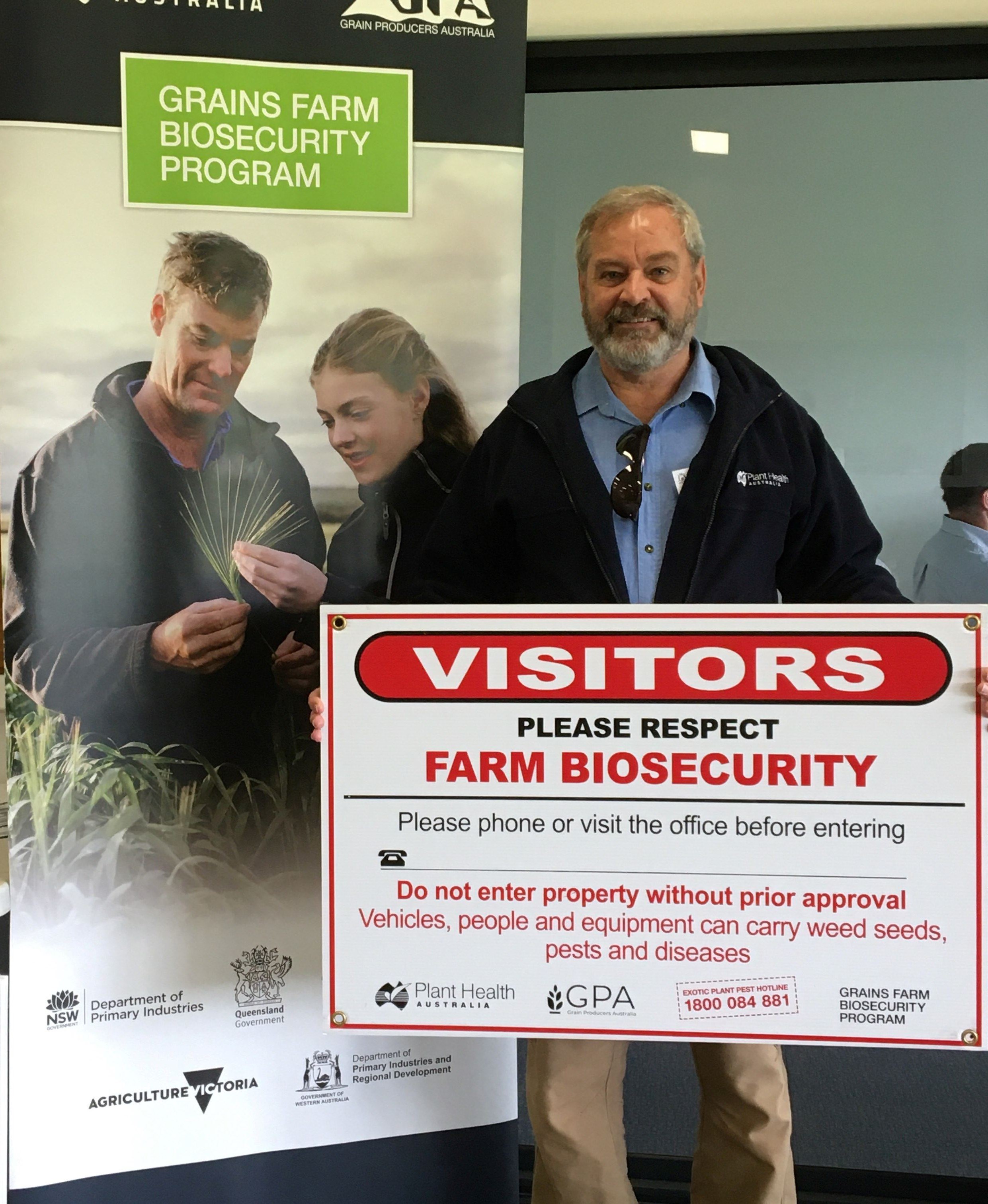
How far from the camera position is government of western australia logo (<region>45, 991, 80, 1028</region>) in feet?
5.56

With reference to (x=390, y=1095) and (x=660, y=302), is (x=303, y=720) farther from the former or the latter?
(x=660, y=302)

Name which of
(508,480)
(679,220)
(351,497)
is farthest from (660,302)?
(351,497)

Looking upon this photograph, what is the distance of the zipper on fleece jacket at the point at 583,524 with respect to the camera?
154cm

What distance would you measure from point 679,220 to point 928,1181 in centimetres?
228

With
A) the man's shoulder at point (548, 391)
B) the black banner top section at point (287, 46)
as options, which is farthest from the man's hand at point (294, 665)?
the black banner top section at point (287, 46)

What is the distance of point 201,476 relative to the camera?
1.70m

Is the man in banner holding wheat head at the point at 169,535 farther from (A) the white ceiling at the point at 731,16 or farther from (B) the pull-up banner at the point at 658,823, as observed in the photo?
(A) the white ceiling at the point at 731,16

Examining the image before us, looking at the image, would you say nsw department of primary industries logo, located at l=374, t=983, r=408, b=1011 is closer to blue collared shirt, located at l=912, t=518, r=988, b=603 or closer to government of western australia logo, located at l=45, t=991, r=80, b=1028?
government of western australia logo, located at l=45, t=991, r=80, b=1028

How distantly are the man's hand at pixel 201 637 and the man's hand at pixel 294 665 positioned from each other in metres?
0.08

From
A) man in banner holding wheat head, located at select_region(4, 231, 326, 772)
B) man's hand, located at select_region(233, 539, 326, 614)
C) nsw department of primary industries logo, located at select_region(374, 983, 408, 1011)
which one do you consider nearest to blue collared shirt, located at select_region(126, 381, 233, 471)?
man in banner holding wheat head, located at select_region(4, 231, 326, 772)

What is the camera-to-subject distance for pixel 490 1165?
1815 mm

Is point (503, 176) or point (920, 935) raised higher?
point (503, 176)

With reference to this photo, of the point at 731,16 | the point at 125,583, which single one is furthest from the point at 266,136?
the point at 731,16

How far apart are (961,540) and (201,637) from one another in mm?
1693
